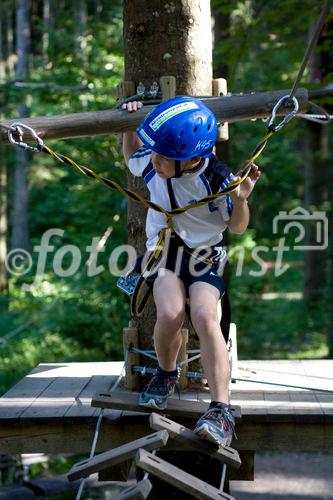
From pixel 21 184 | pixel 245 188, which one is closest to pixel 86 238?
pixel 245 188

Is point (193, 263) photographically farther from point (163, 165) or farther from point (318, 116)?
point (318, 116)

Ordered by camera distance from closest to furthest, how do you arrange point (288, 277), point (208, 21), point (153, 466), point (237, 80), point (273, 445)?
point (153, 466)
point (273, 445)
point (208, 21)
point (237, 80)
point (288, 277)

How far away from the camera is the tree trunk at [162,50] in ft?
14.4

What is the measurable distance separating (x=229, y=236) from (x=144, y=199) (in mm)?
7161

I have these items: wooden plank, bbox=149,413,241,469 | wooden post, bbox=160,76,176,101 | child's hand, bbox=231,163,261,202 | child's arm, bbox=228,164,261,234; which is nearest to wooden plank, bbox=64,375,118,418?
wooden plank, bbox=149,413,241,469

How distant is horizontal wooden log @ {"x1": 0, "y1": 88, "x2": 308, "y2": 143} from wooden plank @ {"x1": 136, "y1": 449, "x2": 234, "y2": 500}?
191 centimetres

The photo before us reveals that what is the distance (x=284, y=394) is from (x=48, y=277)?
31.8ft

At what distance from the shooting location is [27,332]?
44.7 feet

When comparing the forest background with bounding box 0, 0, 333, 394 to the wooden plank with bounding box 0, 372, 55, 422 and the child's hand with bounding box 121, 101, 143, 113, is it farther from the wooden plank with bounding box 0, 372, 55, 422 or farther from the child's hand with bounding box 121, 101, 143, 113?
the child's hand with bounding box 121, 101, 143, 113

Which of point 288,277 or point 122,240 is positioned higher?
point 122,240

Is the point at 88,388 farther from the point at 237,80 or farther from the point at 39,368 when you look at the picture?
the point at 237,80

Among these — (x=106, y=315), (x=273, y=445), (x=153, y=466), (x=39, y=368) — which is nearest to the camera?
(x=153, y=466)

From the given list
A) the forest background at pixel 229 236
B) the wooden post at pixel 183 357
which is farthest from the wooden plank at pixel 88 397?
the forest background at pixel 229 236

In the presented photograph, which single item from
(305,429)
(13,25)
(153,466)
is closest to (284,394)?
(305,429)
